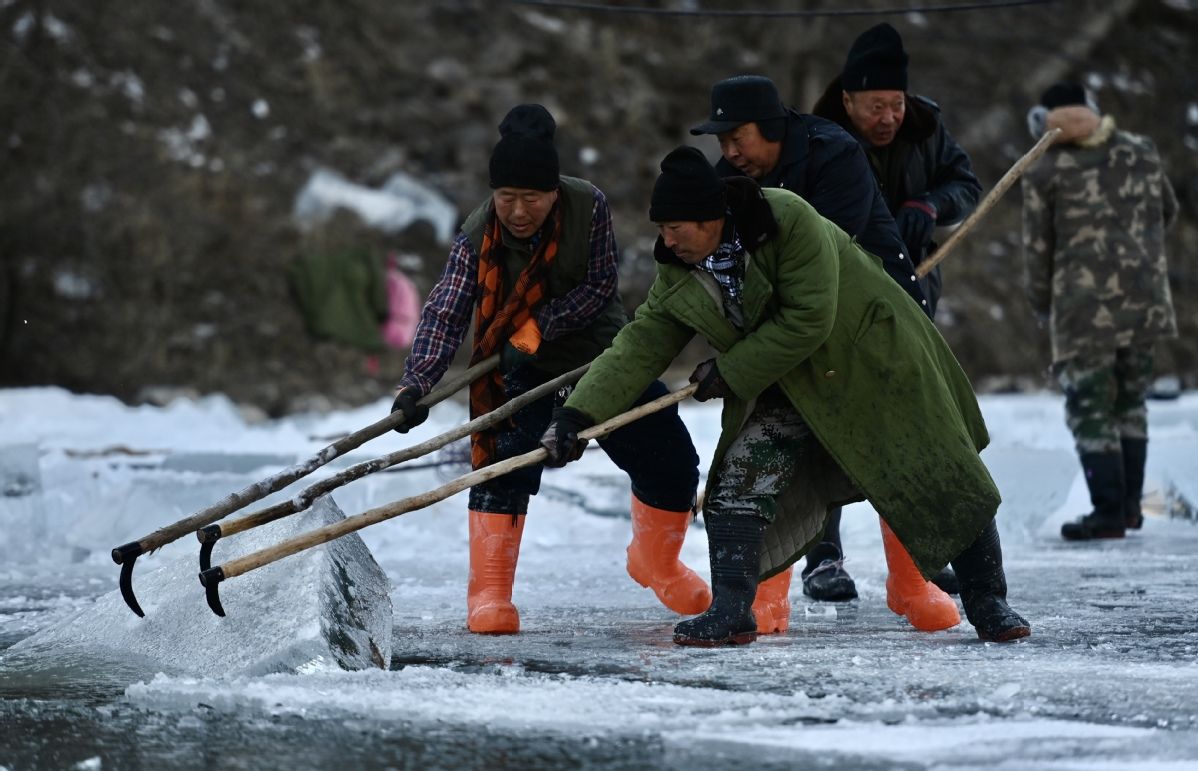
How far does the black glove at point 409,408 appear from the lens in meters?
4.45

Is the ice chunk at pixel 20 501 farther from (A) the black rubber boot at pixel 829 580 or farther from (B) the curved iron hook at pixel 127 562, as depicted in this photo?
(A) the black rubber boot at pixel 829 580

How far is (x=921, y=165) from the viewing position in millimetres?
5195

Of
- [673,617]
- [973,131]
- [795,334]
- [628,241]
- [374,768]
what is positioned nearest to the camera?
[374,768]

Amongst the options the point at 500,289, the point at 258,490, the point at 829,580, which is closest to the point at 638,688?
the point at 258,490

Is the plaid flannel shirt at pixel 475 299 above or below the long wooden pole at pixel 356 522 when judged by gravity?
above

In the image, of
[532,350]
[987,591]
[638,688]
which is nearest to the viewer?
[638,688]

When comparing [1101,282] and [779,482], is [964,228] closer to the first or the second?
[779,482]

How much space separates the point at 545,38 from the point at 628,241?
2795 millimetres

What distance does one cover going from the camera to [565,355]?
479 cm

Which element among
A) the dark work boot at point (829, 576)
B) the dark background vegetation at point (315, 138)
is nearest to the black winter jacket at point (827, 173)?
the dark work boot at point (829, 576)

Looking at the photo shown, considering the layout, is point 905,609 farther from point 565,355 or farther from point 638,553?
point 565,355

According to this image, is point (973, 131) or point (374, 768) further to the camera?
point (973, 131)

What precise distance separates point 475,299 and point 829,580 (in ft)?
4.97

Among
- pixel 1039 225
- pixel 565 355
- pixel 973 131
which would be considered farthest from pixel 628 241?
pixel 565 355
